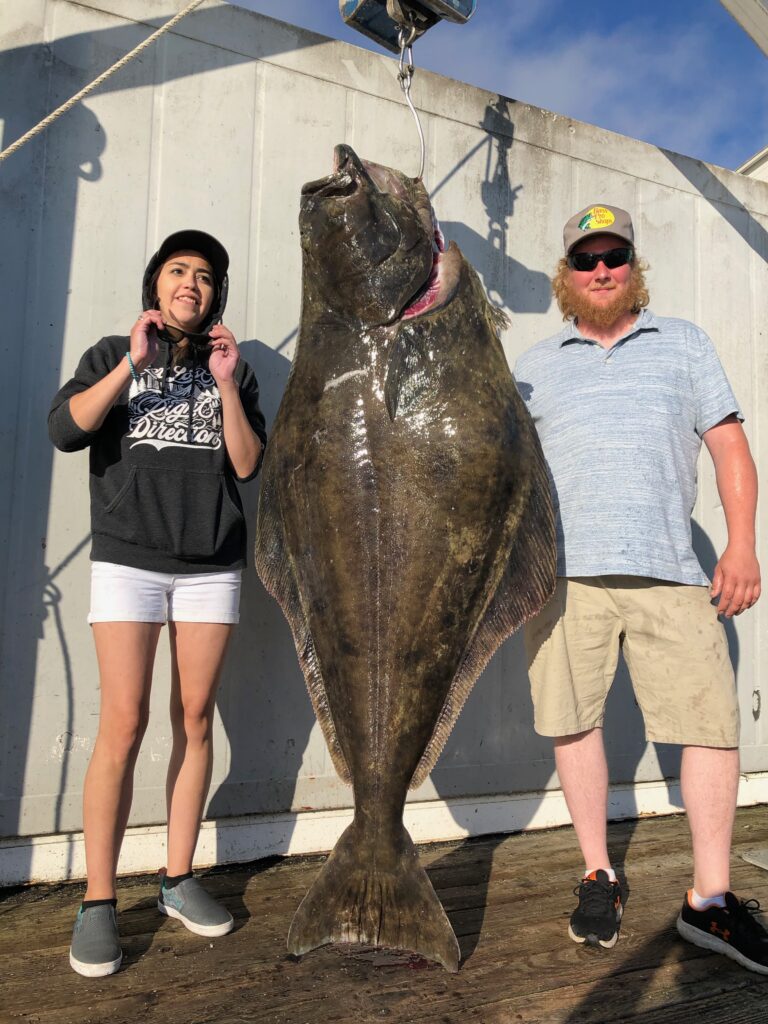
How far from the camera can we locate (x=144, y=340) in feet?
8.66

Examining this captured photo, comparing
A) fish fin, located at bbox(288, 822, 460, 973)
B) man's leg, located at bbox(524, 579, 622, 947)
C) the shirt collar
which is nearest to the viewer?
fish fin, located at bbox(288, 822, 460, 973)

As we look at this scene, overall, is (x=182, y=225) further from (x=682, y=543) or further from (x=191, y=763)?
(x=682, y=543)

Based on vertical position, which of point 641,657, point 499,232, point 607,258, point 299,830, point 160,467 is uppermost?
point 499,232

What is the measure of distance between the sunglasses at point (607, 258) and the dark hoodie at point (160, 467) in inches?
58.1

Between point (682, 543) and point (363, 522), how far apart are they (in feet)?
4.40

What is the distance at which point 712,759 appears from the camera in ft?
9.06

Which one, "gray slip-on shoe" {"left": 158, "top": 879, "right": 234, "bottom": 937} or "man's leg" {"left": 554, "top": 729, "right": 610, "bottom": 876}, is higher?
"man's leg" {"left": 554, "top": 729, "right": 610, "bottom": 876}

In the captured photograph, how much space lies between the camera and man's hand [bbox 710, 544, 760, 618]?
269cm

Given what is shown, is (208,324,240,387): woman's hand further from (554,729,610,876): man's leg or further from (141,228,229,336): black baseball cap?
(554,729,610,876): man's leg

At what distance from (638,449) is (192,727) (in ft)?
6.50

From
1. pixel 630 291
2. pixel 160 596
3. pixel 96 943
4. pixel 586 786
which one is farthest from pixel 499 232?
pixel 96 943

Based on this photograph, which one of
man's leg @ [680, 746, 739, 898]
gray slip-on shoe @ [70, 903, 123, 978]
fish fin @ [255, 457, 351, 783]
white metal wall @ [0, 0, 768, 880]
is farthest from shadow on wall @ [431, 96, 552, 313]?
gray slip-on shoe @ [70, 903, 123, 978]

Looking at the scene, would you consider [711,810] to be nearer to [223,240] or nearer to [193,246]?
[193,246]

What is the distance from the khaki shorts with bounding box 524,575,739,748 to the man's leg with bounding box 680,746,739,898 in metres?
0.07
